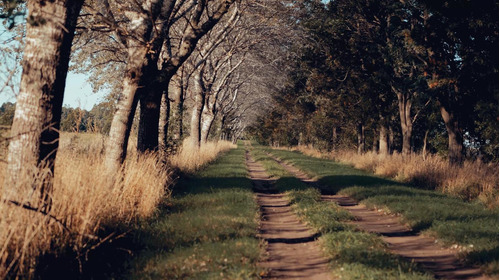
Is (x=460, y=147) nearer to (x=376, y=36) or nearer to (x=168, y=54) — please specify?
(x=376, y=36)

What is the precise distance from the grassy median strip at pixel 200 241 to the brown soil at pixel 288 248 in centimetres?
26

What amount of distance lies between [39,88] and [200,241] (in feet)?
11.1

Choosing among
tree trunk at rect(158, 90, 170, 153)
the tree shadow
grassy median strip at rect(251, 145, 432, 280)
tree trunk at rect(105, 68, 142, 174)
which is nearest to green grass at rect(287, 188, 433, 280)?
grassy median strip at rect(251, 145, 432, 280)

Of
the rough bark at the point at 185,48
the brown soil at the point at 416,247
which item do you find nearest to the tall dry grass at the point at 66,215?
the rough bark at the point at 185,48

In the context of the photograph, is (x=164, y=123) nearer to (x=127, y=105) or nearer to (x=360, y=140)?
(x=127, y=105)

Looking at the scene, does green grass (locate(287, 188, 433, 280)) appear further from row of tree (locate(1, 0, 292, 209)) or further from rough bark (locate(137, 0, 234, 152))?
rough bark (locate(137, 0, 234, 152))

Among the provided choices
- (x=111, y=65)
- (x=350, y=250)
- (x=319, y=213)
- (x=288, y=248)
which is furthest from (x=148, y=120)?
(x=111, y=65)

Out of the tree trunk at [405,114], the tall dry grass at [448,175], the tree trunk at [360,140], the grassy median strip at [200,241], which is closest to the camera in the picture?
the grassy median strip at [200,241]

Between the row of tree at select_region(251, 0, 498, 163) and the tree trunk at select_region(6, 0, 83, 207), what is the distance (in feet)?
45.8

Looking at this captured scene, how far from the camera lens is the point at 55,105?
6.59 meters

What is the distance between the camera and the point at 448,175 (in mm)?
18281

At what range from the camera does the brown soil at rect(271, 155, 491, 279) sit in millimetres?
7063

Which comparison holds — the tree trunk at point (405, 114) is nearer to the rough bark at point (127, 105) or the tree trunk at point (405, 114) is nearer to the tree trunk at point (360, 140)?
the tree trunk at point (360, 140)

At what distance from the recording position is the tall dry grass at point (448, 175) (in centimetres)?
1562
